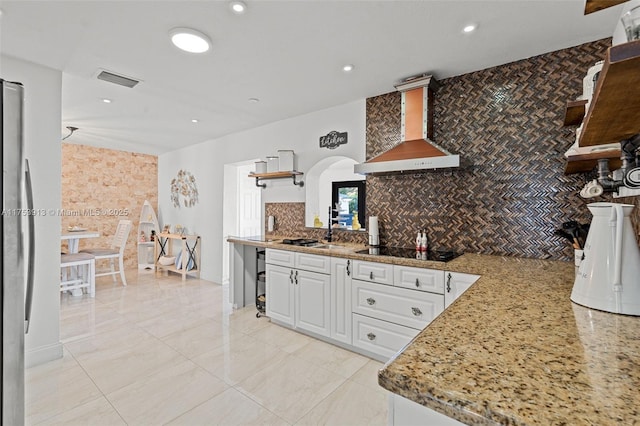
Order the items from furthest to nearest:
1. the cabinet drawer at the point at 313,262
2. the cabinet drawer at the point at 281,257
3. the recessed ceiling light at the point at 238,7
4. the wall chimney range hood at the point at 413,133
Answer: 1. the cabinet drawer at the point at 281,257
2. the cabinet drawer at the point at 313,262
3. the wall chimney range hood at the point at 413,133
4. the recessed ceiling light at the point at 238,7

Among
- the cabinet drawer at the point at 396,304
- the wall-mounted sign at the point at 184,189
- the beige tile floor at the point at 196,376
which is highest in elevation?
the wall-mounted sign at the point at 184,189

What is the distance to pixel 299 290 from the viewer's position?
296 cm

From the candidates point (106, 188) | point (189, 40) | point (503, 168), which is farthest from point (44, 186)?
point (503, 168)

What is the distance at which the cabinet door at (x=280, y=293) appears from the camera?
3043 mm

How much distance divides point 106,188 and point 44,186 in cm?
376

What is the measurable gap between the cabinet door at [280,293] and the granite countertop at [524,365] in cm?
218

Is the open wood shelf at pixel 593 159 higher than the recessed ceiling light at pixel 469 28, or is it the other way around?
the recessed ceiling light at pixel 469 28

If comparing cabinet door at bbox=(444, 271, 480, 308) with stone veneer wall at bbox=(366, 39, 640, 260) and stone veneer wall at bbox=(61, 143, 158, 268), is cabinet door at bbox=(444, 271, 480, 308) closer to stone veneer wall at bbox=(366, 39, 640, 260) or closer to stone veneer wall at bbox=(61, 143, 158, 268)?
stone veneer wall at bbox=(366, 39, 640, 260)

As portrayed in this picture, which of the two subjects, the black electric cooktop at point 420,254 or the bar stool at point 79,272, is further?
the bar stool at point 79,272

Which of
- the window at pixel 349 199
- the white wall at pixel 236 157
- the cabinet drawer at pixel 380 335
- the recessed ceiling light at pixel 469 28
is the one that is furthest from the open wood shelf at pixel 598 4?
the window at pixel 349 199

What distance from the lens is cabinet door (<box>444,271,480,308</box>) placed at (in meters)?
1.95

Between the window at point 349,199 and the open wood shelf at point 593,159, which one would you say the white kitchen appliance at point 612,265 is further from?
the window at point 349,199

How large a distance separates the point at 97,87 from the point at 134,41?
1.26m

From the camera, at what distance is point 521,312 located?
1.01 meters
